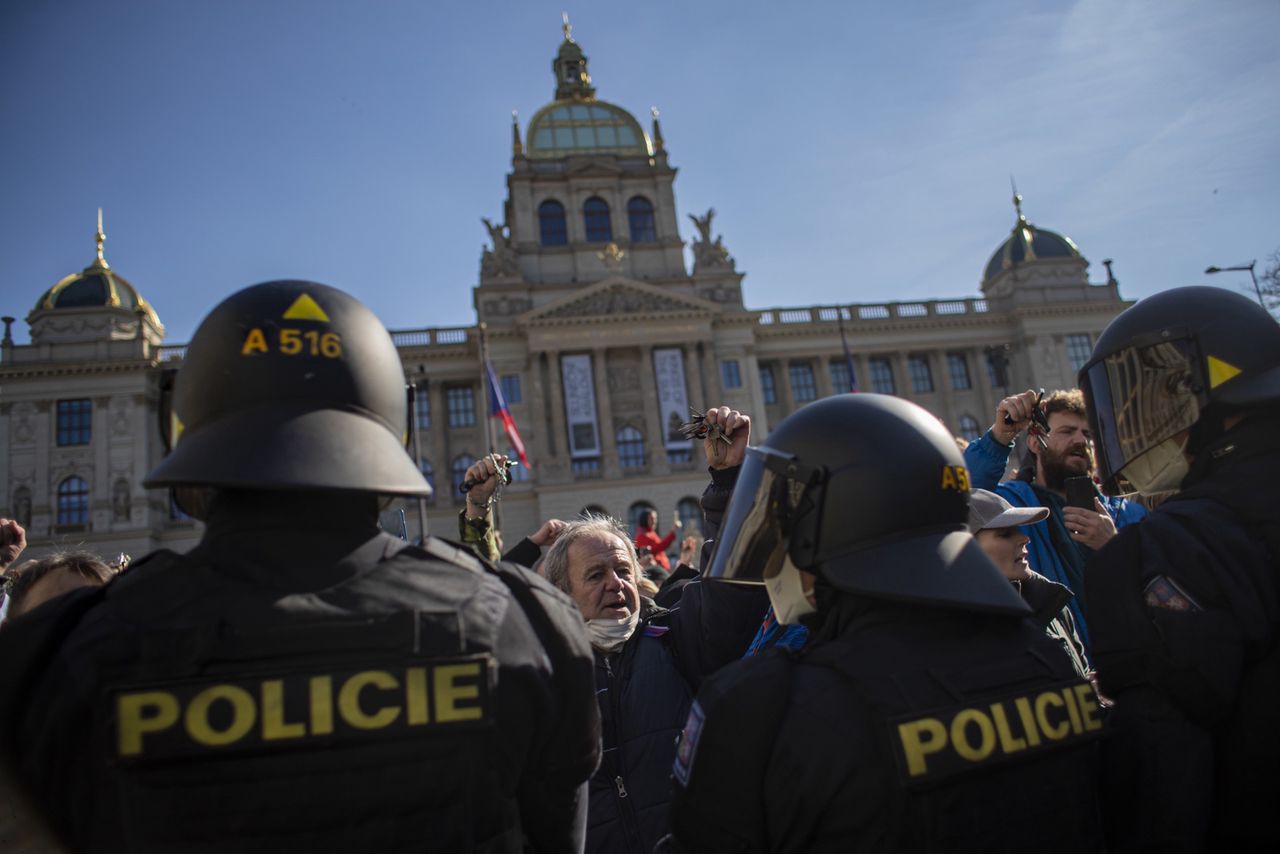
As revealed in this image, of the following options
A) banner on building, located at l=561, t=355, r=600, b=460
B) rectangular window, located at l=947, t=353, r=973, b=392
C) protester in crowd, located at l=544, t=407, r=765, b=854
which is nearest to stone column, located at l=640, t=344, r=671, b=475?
banner on building, located at l=561, t=355, r=600, b=460

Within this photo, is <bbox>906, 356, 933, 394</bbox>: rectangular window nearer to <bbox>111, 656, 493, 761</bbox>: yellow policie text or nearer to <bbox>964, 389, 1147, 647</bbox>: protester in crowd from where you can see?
<bbox>964, 389, 1147, 647</bbox>: protester in crowd

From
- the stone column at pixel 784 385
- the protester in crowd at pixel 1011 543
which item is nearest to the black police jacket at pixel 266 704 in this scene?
the protester in crowd at pixel 1011 543

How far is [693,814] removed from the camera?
1.89 m

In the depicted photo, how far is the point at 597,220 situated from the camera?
43875 mm

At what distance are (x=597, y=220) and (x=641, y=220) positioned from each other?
2208 millimetres

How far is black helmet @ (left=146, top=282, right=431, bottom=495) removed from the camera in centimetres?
173

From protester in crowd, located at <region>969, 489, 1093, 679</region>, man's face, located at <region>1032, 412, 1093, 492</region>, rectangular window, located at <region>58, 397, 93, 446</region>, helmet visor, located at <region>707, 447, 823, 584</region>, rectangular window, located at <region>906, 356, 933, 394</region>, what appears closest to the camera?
helmet visor, located at <region>707, 447, 823, 584</region>

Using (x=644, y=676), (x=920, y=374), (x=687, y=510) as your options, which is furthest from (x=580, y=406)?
(x=644, y=676)

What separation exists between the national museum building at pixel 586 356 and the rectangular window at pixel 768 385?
0.23m

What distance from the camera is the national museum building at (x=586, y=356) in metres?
37.3

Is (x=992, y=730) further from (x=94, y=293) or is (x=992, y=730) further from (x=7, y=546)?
(x=94, y=293)

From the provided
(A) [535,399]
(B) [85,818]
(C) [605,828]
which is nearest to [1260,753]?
(C) [605,828]

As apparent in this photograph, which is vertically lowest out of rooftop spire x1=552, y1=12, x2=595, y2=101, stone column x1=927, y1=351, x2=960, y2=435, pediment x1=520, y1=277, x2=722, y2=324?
stone column x1=927, y1=351, x2=960, y2=435

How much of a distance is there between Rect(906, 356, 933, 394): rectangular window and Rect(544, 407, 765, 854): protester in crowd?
4270 centimetres
